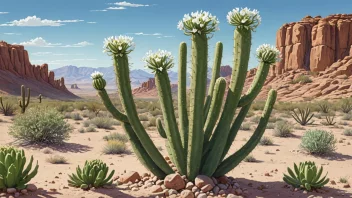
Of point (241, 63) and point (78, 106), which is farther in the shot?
point (78, 106)

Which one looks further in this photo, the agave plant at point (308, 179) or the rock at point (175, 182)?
the agave plant at point (308, 179)

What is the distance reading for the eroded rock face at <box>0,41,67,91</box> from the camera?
10475 cm

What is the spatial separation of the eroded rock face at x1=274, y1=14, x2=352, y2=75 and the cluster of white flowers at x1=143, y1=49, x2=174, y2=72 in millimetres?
82467

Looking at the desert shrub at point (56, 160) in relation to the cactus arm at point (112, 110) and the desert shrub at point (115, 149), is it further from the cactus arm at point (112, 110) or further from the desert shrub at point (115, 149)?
the cactus arm at point (112, 110)

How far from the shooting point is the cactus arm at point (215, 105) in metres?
7.03

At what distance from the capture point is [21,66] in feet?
Result: 353

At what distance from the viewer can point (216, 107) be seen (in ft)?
24.6

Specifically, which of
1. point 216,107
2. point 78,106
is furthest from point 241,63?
point 78,106

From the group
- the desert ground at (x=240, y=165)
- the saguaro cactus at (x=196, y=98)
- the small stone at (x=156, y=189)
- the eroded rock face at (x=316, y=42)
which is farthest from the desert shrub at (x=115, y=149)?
the eroded rock face at (x=316, y=42)

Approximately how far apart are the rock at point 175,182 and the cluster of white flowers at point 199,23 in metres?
2.74

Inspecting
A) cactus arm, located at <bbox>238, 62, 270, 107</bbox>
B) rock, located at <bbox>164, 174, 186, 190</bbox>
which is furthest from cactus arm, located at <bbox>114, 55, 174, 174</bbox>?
cactus arm, located at <bbox>238, 62, 270, 107</bbox>

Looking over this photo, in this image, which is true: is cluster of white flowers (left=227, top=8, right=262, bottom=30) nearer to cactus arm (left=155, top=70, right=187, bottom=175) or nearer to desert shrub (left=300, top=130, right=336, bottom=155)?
cactus arm (left=155, top=70, right=187, bottom=175)

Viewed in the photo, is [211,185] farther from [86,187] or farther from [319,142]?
[319,142]

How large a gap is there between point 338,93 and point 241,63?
2213 inches
